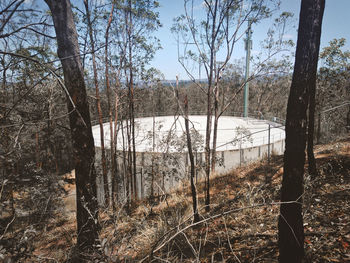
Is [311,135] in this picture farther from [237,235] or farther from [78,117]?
[78,117]

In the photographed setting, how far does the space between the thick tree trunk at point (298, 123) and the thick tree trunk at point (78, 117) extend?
2.41m

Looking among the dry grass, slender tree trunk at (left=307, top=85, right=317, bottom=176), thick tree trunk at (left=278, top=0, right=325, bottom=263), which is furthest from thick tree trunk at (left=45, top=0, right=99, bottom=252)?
slender tree trunk at (left=307, top=85, right=317, bottom=176)

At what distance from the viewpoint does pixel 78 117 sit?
3178mm

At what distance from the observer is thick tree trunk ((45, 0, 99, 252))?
2875 mm

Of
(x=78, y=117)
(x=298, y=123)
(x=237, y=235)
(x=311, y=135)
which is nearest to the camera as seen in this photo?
(x=298, y=123)

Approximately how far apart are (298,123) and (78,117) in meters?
2.93

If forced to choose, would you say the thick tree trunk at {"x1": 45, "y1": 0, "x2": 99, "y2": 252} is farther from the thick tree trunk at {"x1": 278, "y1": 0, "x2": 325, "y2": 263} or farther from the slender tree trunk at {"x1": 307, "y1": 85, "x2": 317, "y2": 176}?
the slender tree trunk at {"x1": 307, "y1": 85, "x2": 317, "y2": 176}

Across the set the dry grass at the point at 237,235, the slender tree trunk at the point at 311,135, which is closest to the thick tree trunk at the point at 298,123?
the dry grass at the point at 237,235

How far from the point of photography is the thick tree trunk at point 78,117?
288 centimetres

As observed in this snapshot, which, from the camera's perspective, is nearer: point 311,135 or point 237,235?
point 237,235

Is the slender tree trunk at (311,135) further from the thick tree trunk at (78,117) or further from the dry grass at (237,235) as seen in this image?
the thick tree trunk at (78,117)

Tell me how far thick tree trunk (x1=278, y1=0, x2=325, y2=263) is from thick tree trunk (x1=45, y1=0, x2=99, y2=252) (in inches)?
94.7

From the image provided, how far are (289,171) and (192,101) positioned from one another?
41.6 m

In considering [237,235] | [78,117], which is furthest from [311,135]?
[78,117]
